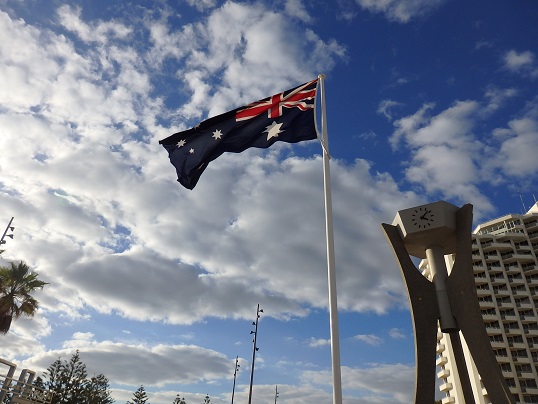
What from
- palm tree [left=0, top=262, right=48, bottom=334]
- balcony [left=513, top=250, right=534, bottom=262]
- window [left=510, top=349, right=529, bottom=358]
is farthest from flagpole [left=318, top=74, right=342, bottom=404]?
balcony [left=513, top=250, right=534, bottom=262]

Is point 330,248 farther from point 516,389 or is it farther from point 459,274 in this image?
point 516,389

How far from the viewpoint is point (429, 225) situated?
62.7ft

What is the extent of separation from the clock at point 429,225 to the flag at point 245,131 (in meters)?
7.36

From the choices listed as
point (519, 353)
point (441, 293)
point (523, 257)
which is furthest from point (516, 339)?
point (441, 293)

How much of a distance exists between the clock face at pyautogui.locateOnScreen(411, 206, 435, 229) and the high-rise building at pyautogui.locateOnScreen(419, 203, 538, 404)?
48851mm

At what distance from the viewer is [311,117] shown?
50.3ft

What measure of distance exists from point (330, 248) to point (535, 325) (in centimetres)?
6957

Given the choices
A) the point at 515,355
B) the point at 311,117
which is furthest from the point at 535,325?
the point at 311,117

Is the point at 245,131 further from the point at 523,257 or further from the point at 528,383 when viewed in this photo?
the point at 523,257

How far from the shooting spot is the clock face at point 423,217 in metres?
19.2

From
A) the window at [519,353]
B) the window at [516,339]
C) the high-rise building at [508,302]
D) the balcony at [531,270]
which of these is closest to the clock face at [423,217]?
the high-rise building at [508,302]

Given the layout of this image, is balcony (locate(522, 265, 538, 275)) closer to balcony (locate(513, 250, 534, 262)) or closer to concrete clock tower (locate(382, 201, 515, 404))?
balcony (locate(513, 250, 534, 262))

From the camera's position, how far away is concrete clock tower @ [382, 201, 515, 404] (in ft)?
55.4

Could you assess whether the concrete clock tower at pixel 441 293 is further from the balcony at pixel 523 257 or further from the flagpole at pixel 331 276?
the balcony at pixel 523 257
